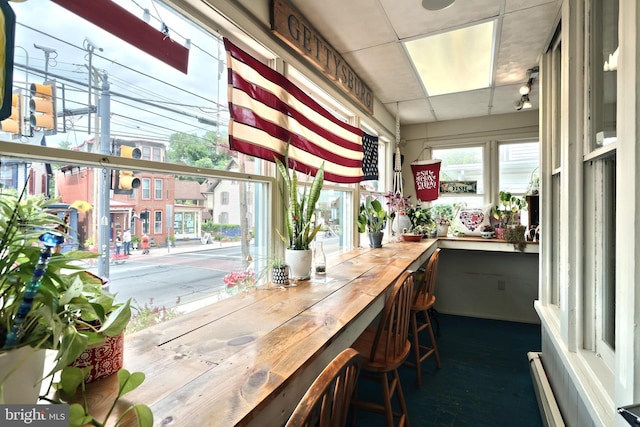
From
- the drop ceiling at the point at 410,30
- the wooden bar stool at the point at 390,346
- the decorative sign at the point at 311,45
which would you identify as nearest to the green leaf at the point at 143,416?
the wooden bar stool at the point at 390,346

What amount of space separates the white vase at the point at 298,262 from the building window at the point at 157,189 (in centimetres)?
76

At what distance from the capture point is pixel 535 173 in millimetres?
4047

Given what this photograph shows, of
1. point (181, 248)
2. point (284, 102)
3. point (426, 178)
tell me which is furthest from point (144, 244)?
point (426, 178)

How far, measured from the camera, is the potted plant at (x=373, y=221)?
131 inches

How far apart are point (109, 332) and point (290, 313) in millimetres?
716

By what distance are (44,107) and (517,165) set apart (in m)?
4.73

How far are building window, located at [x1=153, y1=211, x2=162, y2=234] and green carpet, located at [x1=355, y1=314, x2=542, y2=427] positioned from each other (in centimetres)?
175

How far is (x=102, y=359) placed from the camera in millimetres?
805

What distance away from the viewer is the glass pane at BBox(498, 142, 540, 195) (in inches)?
162

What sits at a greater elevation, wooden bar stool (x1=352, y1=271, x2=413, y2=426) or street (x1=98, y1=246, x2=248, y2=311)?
street (x1=98, y1=246, x2=248, y2=311)

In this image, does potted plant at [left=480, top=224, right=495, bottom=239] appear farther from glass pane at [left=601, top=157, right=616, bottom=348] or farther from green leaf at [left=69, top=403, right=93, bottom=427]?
green leaf at [left=69, top=403, right=93, bottom=427]

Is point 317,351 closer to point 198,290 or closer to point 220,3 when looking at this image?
point 198,290

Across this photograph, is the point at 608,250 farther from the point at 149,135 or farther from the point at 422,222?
the point at 422,222

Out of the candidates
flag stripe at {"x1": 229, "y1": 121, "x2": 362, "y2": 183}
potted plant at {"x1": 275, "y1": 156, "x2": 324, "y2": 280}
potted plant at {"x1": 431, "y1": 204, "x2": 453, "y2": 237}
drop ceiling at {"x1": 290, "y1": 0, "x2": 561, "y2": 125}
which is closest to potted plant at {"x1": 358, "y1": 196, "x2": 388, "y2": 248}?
flag stripe at {"x1": 229, "y1": 121, "x2": 362, "y2": 183}
